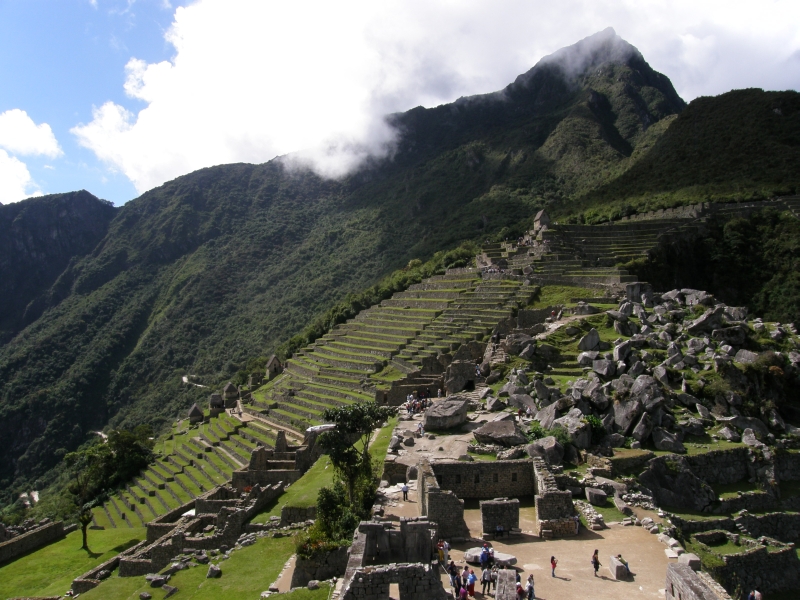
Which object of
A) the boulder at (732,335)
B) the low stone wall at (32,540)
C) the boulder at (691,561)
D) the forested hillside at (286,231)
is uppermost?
the forested hillside at (286,231)

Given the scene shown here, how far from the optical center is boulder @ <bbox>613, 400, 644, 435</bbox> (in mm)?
16859

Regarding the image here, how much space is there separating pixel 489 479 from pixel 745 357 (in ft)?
44.8

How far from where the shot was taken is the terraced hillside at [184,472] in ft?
103

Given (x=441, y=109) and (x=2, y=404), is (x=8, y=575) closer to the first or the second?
(x=2, y=404)

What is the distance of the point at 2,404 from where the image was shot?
94.2 meters

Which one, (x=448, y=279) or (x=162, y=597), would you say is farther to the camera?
(x=448, y=279)

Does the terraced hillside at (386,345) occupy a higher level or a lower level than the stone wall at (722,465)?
higher

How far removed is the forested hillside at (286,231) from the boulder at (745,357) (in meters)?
42.4

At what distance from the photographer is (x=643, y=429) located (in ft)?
54.5

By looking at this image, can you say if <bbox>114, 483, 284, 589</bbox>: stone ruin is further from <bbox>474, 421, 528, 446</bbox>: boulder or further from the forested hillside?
the forested hillside

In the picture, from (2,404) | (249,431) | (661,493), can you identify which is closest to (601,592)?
(661,493)

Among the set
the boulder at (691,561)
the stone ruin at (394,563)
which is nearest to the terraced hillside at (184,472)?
the stone ruin at (394,563)

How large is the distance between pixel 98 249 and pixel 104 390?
7869 cm

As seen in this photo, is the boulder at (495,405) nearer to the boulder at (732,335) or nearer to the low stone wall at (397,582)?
the boulder at (732,335)
